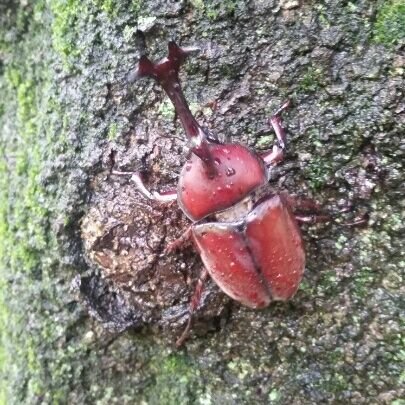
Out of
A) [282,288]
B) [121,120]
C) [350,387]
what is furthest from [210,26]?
[350,387]

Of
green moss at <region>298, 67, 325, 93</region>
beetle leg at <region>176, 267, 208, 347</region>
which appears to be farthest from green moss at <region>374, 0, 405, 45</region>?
beetle leg at <region>176, 267, 208, 347</region>

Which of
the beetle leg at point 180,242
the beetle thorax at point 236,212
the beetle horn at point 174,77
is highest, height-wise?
the beetle horn at point 174,77

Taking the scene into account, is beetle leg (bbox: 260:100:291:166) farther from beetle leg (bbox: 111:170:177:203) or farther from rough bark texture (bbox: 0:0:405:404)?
beetle leg (bbox: 111:170:177:203)

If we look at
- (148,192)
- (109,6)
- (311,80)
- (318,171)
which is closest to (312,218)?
(318,171)

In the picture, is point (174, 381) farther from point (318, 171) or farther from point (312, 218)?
point (318, 171)

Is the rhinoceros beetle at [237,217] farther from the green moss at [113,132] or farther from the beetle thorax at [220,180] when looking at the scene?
the green moss at [113,132]

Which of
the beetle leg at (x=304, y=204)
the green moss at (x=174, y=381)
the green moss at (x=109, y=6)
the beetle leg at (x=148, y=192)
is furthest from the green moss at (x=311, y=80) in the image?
the green moss at (x=174, y=381)

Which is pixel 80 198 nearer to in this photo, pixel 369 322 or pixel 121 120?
pixel 121 120
